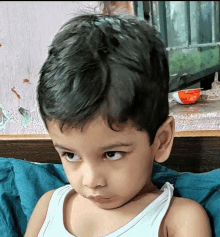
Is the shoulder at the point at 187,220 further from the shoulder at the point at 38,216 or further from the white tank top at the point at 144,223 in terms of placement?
the shoulder at the point at 38,216

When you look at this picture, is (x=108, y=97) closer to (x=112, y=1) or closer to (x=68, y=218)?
(x=68, y=218)

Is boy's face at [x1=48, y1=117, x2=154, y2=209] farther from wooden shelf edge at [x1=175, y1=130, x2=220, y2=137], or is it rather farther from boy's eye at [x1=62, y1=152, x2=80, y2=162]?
wooden shelf edge at [x1=175, y1=130, x2=220, y2=137]

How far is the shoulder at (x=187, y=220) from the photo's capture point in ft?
3.01

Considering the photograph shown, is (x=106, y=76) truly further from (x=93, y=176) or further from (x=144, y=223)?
(x=144, y=223)

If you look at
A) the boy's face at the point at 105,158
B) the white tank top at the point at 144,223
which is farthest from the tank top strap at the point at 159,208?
the boy's face at the point at 105,158

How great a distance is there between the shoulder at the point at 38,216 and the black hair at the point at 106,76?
0.39 metres

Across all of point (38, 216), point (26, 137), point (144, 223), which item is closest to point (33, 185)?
point (38, 216)

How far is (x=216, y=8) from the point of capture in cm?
160

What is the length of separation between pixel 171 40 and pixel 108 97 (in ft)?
3.17

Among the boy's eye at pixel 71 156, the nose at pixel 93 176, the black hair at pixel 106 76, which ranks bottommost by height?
the nose at pixel 93 176

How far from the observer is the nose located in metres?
0.85

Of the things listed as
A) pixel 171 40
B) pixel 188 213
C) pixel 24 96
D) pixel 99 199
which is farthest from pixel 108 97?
pixel 171 40

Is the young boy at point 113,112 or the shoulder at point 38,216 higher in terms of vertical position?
the young boy at point 113,112

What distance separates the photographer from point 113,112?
2.65 feet
